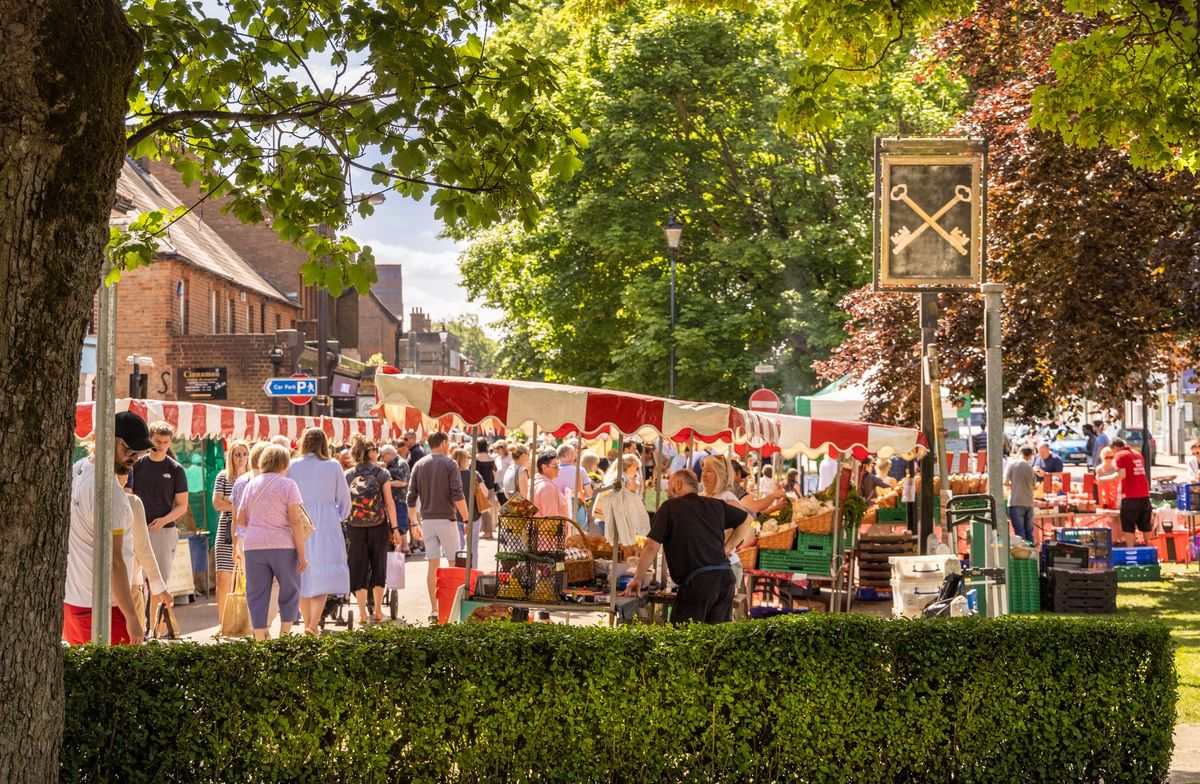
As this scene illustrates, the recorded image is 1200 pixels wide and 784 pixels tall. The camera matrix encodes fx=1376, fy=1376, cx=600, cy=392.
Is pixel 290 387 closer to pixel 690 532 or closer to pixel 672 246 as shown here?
pixel 672 246

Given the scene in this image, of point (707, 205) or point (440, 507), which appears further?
point (707, 205)

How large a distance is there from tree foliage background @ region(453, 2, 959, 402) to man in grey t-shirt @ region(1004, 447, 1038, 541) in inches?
512

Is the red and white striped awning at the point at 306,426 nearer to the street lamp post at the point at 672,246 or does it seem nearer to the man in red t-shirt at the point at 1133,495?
the street lamp post at the point at 672,246

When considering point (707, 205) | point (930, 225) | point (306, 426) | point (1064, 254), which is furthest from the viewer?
point (707, 205)

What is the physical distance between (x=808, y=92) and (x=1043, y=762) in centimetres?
494

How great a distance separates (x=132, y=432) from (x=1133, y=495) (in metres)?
17.8

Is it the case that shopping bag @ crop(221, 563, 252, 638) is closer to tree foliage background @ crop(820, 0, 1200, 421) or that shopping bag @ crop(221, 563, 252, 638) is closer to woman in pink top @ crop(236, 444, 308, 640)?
woman in pink top @ crop(236, 444, 308, 640)

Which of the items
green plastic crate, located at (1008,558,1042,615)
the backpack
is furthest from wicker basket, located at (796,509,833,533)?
the backpack

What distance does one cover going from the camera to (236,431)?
20375mm

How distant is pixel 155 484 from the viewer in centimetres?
1262

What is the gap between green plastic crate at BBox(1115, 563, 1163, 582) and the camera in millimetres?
19797

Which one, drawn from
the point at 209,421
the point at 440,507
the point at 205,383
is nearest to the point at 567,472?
the point at 209,421

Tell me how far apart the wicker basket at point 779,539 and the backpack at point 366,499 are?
430 cm

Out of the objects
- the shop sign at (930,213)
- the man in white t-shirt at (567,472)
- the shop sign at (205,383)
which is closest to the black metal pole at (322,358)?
the man in white t-shirt at (567,472)
